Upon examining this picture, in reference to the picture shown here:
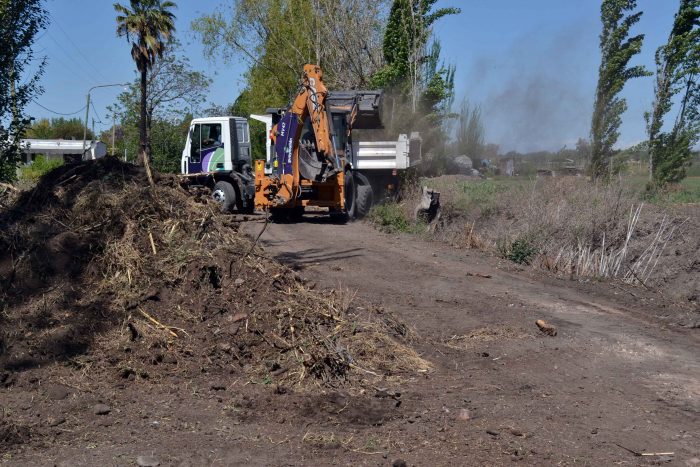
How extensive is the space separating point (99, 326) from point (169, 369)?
38.4 inches

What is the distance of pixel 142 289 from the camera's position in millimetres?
7918

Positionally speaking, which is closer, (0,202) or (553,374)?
(553,374)

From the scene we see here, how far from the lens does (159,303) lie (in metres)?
7.80

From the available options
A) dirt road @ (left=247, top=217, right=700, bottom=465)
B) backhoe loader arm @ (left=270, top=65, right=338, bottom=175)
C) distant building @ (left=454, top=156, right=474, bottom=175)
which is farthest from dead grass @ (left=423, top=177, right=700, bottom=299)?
distant building @ (left=454, top=156, right=474, bottom=175)

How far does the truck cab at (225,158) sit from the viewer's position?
20797mm

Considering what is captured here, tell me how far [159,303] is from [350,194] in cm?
1254

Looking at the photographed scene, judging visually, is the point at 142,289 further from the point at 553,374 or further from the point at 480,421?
the point at 553,374

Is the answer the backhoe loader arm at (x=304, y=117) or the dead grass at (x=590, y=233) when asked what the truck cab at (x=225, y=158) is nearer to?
the backhoe loader arm at (x=304, y=117)

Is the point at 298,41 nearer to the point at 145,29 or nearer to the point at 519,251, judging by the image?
the point at 145,29

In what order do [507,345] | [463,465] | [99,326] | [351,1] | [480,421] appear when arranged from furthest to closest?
[351,1]
[507,345]
[99,326]
[480,421]
[463,465]

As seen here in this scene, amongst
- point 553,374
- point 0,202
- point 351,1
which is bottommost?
point 553,374

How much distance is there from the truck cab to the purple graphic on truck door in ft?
8.06

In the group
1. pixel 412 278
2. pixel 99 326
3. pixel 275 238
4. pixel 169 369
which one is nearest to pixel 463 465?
pixel 169 369

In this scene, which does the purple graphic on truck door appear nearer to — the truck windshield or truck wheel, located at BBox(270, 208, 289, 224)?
truck wheel, located at BBox(270, 208, 289, 224)
